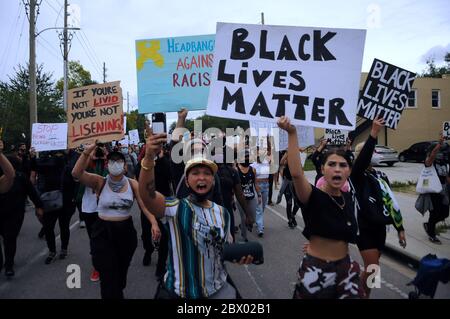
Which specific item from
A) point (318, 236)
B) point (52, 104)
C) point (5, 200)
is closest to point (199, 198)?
point (318, 236)

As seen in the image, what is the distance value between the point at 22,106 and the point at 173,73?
25.3 m

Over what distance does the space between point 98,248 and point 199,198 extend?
1.79 metres

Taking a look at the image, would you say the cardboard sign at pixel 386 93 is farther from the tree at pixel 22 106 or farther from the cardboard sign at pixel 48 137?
the tree at pixel 22 106

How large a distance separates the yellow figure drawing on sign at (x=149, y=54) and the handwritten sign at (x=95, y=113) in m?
0.74

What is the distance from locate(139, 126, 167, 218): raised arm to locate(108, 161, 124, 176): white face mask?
178 centimetres

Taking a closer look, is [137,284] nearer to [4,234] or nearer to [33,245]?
[4,234]

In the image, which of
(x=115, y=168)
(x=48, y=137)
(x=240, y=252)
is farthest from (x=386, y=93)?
(x=48, y=137)

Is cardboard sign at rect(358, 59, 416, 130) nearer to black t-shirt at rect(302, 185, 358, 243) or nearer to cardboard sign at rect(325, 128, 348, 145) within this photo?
black t-shirt at rect(302, 185, 358, 243)

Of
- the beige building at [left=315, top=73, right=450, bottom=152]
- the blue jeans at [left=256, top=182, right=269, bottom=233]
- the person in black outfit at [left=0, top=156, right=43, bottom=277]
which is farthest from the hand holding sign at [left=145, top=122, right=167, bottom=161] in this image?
the beige building at [left=315, top=73, right=450, bottom=152]

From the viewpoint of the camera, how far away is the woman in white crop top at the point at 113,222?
3.91 meters

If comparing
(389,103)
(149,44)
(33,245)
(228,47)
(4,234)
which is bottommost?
(33,245)

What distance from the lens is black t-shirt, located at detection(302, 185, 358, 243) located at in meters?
2.81

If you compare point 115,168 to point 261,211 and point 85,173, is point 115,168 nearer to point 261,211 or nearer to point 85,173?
point 85,173

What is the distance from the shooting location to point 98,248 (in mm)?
3994
